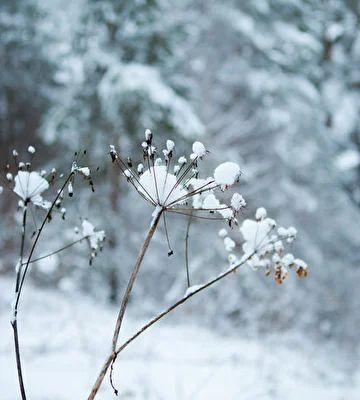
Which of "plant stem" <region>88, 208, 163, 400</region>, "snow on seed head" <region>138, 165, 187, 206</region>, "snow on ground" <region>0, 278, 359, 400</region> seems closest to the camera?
"plant stem" <region>88, 208, 163, 400</region>

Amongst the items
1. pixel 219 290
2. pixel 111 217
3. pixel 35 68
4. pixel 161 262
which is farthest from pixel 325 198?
pixel 35 68

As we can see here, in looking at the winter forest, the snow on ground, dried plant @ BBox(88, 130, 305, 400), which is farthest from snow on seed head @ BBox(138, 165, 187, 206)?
the winter forest

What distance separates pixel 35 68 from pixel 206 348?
7.59m

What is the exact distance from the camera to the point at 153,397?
4.19 m

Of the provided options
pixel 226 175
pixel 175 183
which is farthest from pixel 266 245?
pixel 175 183

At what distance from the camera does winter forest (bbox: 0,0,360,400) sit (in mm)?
6988

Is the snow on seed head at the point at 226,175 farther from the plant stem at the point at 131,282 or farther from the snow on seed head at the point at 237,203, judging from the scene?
the plant stem at the point at 131,282

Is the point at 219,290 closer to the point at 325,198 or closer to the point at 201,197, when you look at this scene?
the point at 325,198

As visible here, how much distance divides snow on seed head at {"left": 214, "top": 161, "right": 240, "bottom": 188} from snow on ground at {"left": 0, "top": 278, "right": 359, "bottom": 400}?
10.8 ft

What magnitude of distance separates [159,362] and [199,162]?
3.57 metres

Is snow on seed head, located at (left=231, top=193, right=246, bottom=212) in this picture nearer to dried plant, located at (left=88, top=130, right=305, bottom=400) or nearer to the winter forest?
dried plant, located at (left=88, top=130, right=305, bottom=400)

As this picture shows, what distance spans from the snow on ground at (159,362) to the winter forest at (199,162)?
5 centimetres

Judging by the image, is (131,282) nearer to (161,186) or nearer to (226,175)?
(161,186)

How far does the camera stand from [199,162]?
7.59 m
